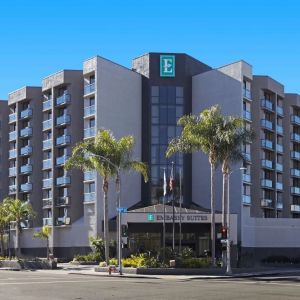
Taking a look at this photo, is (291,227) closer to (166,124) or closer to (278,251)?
(278,251)

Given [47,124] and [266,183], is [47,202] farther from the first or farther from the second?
[266,183]

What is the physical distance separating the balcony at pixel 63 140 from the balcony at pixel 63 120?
1831 millimetres

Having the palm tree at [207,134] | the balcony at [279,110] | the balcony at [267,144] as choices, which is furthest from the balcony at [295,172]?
the palm tree at [207,134]

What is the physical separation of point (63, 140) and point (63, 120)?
2752 millimetres

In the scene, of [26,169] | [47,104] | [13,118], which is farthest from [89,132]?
[13,118]

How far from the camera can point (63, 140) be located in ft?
265

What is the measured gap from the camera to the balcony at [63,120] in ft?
263

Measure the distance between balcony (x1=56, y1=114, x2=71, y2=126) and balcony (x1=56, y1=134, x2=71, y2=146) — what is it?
1831mm

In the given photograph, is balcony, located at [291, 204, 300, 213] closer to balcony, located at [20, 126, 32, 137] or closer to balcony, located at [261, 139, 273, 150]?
balcony, located at [261, 139, 273, 150]

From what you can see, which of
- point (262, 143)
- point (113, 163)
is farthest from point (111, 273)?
point (262, 143)

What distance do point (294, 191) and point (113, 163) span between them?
145 ft

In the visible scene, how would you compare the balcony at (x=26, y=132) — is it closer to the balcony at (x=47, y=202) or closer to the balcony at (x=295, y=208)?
the balcony at (x=47, y=202)

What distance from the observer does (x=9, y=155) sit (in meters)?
93.9

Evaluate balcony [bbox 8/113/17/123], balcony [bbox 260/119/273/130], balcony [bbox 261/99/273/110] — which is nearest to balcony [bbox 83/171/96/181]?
balcony [bbox 8/113/17/123]
